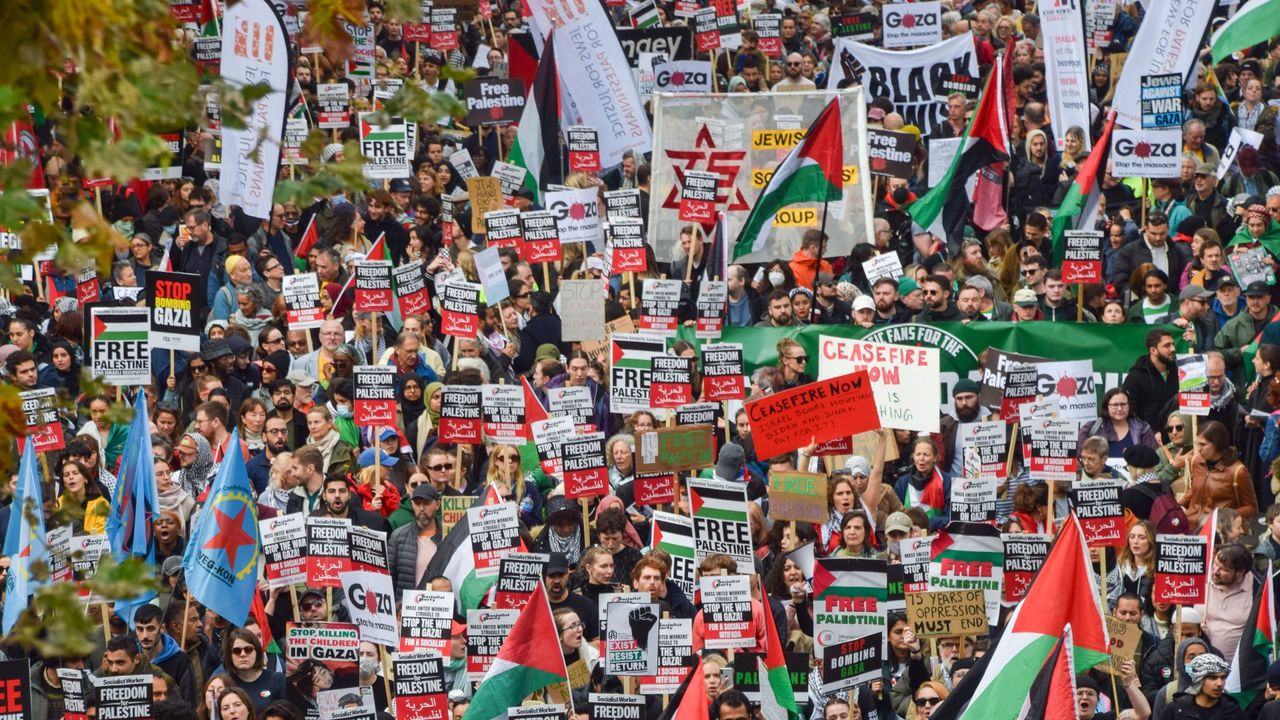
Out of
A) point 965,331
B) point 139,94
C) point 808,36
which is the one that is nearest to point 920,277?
point 965,331

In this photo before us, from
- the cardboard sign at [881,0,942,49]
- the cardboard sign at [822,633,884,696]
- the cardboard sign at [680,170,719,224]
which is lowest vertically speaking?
the cardboard sign at [822,633,884,696]

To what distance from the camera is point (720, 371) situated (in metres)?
14.6

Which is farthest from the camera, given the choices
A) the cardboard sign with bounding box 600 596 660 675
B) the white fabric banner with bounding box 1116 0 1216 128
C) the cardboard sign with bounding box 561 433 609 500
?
the white fabric banner with bounding box 1116 0 1216 128

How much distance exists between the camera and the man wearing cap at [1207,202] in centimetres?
1747

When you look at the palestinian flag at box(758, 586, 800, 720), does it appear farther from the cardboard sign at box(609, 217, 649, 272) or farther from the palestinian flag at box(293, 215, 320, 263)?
the palestinian flag at box(293, 215, 320, 263)

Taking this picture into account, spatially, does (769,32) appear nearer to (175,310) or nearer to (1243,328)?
(1243,328)

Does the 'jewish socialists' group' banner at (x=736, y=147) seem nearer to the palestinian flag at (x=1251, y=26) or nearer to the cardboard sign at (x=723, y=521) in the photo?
the palestinian flag at (x=1251, y=26)

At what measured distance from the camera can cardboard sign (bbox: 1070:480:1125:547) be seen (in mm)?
12234

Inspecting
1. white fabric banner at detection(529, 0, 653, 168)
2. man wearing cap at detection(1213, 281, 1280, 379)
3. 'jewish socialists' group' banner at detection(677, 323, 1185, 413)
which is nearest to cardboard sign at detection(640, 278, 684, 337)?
'jewish socialists' group' banner at detection(677, 323, 1185, 413)

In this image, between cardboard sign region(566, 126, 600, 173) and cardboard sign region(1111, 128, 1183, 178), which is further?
cardboard sign region(566, 126, 600, 173)

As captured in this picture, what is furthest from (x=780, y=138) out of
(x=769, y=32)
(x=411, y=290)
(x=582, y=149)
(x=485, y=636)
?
(x=485, y=636)

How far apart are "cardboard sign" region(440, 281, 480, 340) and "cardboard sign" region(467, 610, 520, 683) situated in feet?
13.9

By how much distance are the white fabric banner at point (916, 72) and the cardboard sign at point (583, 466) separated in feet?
28.4

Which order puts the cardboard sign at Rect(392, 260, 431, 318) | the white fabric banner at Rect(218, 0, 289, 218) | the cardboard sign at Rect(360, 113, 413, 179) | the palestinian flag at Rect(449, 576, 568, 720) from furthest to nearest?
the cardboard sign at Rect(360, 113, 413, 179)
the white fabric banner at Rect(218, 0, 289, 218)
the cardboard sign at Rect(392, 260, 431, 318)
the palestinian flag at Rect(449, 576, 568, 720)
